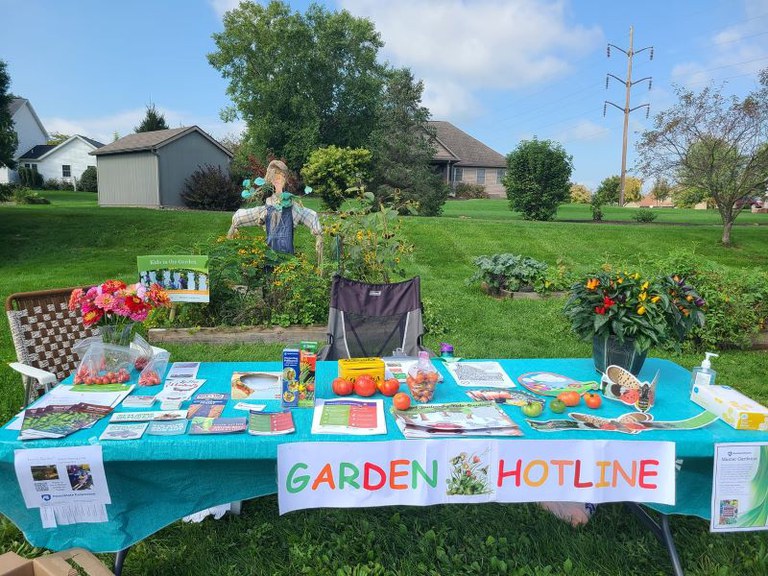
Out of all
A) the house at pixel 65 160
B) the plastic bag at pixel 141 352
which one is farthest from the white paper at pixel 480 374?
the house at pixel 65 160

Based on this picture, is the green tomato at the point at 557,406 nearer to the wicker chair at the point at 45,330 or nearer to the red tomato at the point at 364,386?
the red tomato at the point at 364,386

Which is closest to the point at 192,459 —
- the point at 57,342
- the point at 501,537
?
the point at 501,537

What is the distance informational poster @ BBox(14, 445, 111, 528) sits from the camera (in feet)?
5.27

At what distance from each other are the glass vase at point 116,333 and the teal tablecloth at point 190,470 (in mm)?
457

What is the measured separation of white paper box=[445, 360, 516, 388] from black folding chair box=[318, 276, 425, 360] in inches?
29.5

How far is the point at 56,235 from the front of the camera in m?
11.3

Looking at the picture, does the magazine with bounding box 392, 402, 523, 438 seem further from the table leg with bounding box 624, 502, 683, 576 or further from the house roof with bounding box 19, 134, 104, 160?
the house roof with bounding box 19, 134, 104, 160

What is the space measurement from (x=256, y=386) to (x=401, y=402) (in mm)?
643

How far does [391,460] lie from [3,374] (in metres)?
3.89

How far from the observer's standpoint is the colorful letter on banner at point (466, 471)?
1690 millimetres

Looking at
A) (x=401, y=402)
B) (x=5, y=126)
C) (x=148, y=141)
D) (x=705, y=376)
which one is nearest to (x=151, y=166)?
(x=148, y=141)

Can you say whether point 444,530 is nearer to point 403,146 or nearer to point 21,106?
point 403,146

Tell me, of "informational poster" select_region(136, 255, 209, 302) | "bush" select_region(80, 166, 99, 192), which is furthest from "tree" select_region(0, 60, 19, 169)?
"bush" select_region(80, 166, 99, 192)

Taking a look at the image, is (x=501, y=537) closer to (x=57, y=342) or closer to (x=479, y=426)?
(x=479, y=426)
